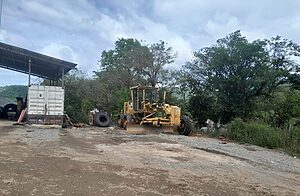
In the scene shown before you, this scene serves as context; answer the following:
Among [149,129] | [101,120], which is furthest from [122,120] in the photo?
[149,129]

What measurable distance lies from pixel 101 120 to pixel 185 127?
7626 millimetres

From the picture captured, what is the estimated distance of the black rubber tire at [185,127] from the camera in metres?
18.0

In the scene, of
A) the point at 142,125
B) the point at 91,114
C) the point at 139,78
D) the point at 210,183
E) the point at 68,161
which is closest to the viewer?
the point at 210,183

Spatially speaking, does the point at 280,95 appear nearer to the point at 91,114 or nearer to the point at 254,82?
the point at 254,82

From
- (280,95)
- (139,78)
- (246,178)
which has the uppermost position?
(139,78)

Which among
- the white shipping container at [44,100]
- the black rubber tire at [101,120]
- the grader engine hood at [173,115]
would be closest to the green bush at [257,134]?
the grader engine hood at [173,115]

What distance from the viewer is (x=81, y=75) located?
3478 centimetres

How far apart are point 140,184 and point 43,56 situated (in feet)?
58.3

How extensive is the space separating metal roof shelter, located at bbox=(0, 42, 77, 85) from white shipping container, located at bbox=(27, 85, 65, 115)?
6.77 feet

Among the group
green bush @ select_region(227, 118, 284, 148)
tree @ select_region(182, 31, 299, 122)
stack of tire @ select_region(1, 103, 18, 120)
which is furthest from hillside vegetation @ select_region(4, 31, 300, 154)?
stack of tire @ select_region(1, 103, 18, 120)

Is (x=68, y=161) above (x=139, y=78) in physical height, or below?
below

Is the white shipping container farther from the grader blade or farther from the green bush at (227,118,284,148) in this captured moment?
the green bush at (227,118,284,148)

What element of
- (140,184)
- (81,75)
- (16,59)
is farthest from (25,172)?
(81,75)

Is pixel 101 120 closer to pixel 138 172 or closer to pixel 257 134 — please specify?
pixel 257 134
